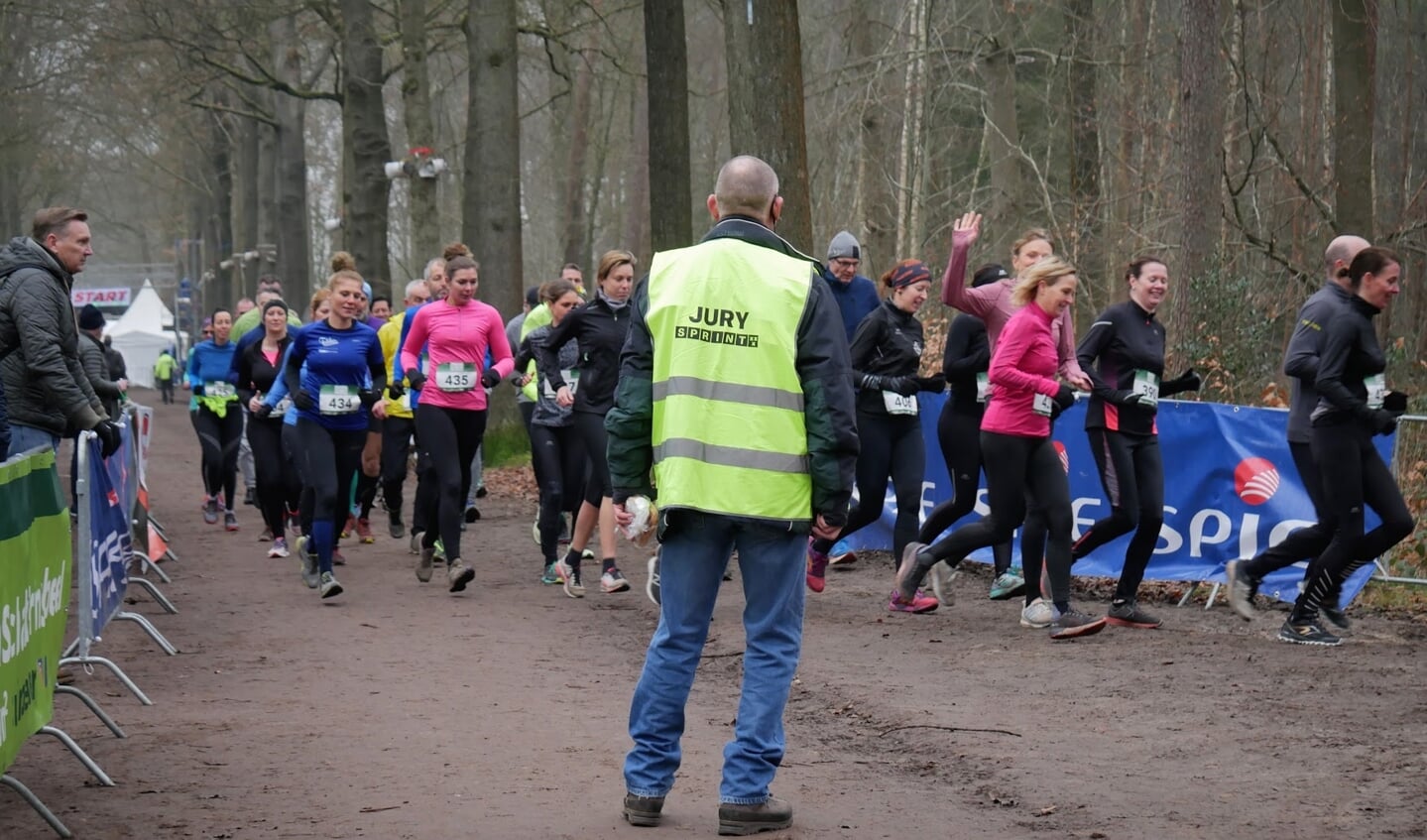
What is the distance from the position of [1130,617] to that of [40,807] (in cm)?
620

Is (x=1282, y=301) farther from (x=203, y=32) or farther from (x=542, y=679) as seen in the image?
(x=203, y=32)

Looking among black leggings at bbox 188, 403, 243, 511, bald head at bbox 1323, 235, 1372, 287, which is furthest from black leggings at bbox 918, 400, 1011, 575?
black leggings at bbox 188, 403, 243, 511

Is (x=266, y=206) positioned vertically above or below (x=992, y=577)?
above

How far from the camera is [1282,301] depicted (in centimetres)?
1794

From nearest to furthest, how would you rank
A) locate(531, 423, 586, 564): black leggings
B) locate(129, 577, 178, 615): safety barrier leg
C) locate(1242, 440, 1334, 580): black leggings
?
locate(1242, 440, 1334, 580): black leggings < locate(129, 577, 178, 615): safety barrier leg < locate(531, 423, 586, 564): black leggings

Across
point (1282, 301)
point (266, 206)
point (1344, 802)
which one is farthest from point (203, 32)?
point (1344, 802)

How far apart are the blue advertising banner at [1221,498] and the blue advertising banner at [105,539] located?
597cm

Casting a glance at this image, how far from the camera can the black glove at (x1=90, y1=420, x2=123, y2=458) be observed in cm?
885

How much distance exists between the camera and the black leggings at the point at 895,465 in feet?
35.1

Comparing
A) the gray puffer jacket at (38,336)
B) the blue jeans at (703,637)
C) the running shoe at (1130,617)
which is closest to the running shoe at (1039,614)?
the running shoe at (1130,617)

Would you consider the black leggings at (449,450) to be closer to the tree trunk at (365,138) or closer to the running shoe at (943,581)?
the running shoe at (943,581)

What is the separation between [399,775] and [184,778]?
0.80 metres

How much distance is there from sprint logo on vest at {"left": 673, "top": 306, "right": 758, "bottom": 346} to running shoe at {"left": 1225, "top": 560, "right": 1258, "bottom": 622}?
5.25 m

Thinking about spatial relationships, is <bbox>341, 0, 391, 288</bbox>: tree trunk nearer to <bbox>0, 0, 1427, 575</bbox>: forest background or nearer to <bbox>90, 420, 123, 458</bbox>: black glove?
<bbox>0, 0, 1427, 575</bbox>: forest background
